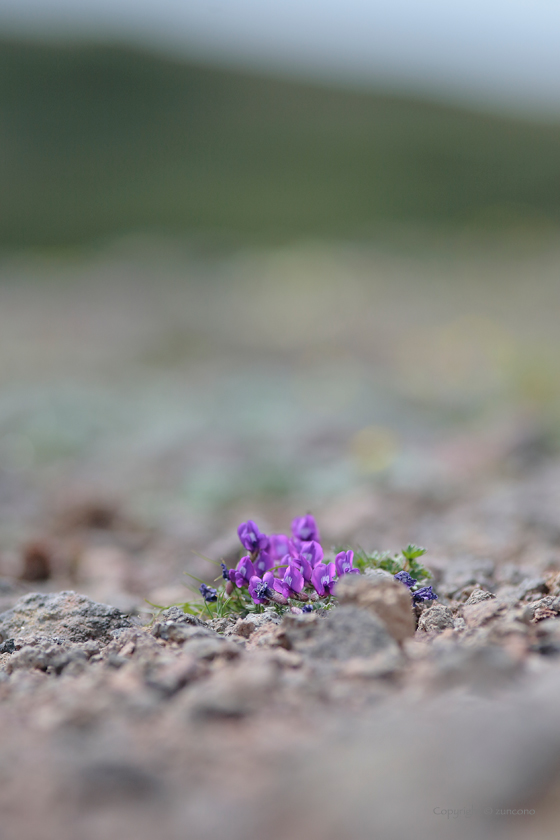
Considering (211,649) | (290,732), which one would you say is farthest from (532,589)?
(290,732)

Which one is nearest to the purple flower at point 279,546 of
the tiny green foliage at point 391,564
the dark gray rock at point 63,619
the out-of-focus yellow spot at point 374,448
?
the tiny green foliage at point 391,564

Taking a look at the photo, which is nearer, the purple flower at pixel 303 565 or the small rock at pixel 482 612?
the small rock at pixel 482 612

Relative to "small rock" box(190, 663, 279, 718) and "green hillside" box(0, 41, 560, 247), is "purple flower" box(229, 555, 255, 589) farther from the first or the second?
"green hillside" box(0, 41, 560, 247)

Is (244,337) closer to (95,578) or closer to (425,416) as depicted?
(425,416)

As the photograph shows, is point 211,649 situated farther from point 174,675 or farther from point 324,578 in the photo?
point 324,578

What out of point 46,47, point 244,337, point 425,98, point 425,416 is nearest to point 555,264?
point 244,337

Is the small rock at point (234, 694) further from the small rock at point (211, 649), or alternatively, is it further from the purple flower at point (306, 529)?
the purple flower at point (306, 529)

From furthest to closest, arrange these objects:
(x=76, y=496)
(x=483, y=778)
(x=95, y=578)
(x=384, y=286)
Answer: (x=384, y=286) < (x=76, y=496) < (x=95, y=578) < (x=483, y=778)

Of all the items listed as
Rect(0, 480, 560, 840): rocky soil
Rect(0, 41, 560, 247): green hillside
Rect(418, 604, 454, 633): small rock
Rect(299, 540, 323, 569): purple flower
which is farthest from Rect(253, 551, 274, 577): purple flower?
Rect(0, 41, 560, 247): green hillside
